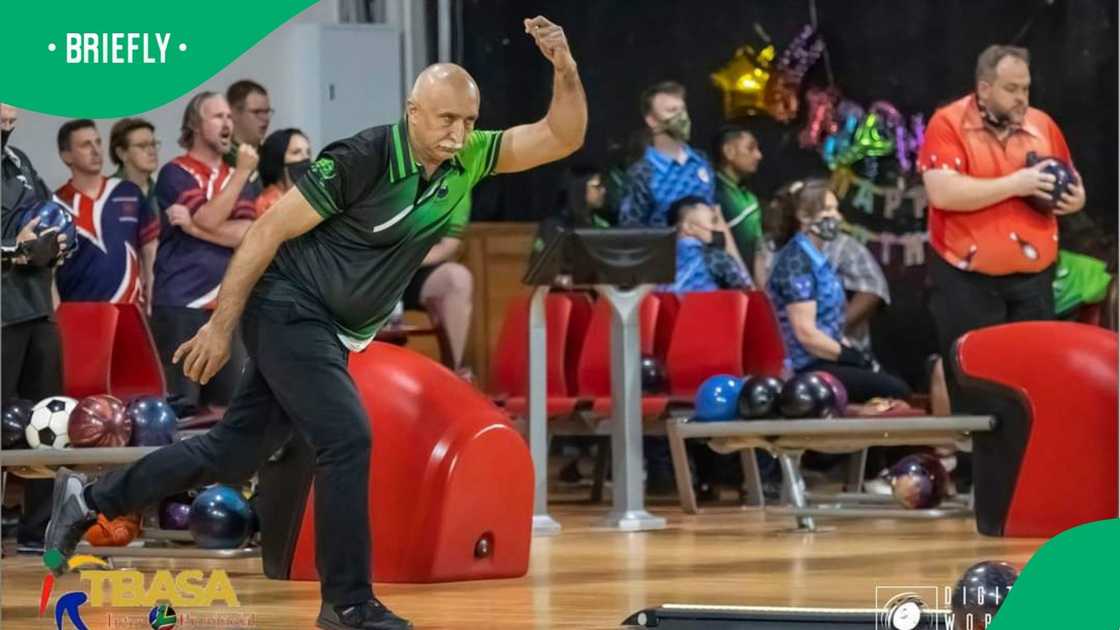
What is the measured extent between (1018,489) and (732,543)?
38.8 inches

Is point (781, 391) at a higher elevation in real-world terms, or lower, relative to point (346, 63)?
lower

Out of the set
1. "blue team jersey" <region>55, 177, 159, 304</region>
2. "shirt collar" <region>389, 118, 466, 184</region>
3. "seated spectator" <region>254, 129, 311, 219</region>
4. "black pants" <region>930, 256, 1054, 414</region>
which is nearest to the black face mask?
"seated spectator" <region>254, 129, 311, 219</region>

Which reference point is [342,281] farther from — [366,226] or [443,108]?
[443,108]

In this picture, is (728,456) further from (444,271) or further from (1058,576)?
(1058,576)

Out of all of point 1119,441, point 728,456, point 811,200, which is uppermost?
point 811,200

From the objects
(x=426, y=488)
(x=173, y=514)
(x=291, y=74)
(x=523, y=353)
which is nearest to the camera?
(x=426, y=488)

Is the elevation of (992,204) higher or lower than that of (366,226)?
lower

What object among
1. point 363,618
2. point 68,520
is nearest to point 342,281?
point 363,618

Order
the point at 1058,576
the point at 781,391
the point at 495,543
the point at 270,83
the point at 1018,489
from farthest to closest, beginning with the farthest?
the point at 270,83, the point at 781,391, the point at 1018,489, the point at 495,543, the point at 1058,576

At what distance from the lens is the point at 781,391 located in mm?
8148

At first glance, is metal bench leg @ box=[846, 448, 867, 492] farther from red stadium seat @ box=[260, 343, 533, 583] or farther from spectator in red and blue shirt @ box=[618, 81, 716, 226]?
red stadium seat @ box=[260, 343, 533, 583]

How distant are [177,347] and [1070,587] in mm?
5012

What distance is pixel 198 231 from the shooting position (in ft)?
26.9

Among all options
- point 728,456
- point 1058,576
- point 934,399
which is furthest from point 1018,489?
point 1058,576
